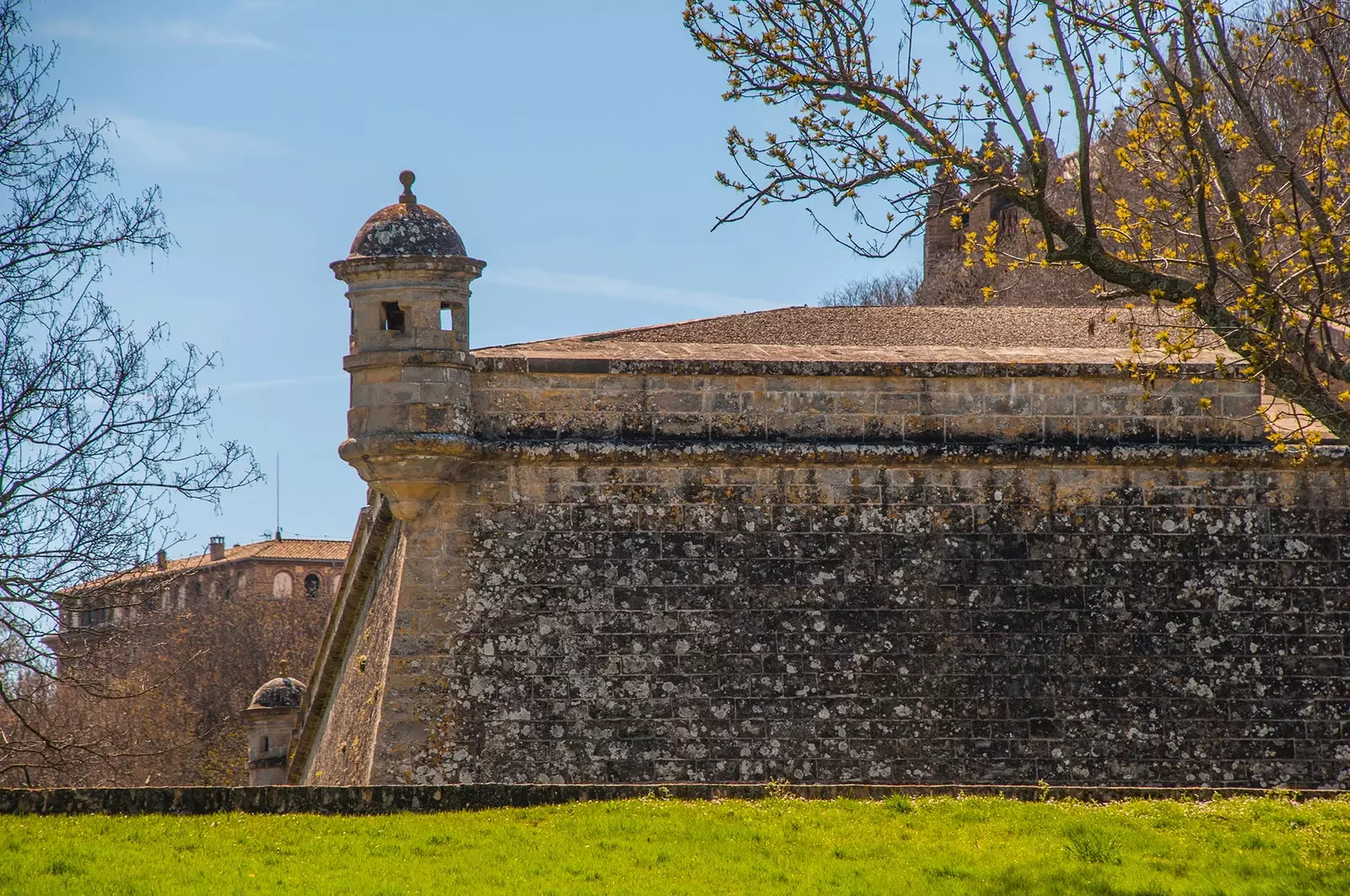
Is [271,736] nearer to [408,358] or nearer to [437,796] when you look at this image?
[408,358]

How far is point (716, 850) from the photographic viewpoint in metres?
9.91

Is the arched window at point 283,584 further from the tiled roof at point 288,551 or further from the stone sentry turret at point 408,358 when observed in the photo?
the stone sentry turret at point 408,358

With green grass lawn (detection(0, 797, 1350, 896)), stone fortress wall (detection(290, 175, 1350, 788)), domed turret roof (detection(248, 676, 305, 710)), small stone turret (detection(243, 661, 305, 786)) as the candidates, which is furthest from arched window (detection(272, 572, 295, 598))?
green grass lawn (detection(0, 797, 1350, 896))

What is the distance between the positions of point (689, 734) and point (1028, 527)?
127 inches

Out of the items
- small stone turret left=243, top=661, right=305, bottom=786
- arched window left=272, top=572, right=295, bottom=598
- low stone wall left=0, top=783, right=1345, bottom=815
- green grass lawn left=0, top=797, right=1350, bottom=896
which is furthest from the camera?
arched window left=272, top=572, right=295, bottom=598

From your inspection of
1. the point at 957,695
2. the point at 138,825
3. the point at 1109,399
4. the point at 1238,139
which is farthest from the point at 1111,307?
the point at 138,825

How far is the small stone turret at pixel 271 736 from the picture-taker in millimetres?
18891

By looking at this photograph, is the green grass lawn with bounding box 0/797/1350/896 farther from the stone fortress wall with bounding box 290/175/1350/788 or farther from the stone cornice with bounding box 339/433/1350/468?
the stone cornice with bounding box 339/433/1350/468

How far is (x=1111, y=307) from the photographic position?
22.0 metres

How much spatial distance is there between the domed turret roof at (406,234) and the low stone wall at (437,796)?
4.38 metres

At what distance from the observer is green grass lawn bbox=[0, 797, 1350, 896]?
918 cm

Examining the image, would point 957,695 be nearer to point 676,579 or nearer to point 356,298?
point 676,579

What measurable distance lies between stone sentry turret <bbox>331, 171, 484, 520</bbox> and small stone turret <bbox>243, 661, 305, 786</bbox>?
660cm

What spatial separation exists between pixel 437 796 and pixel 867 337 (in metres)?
6.38
